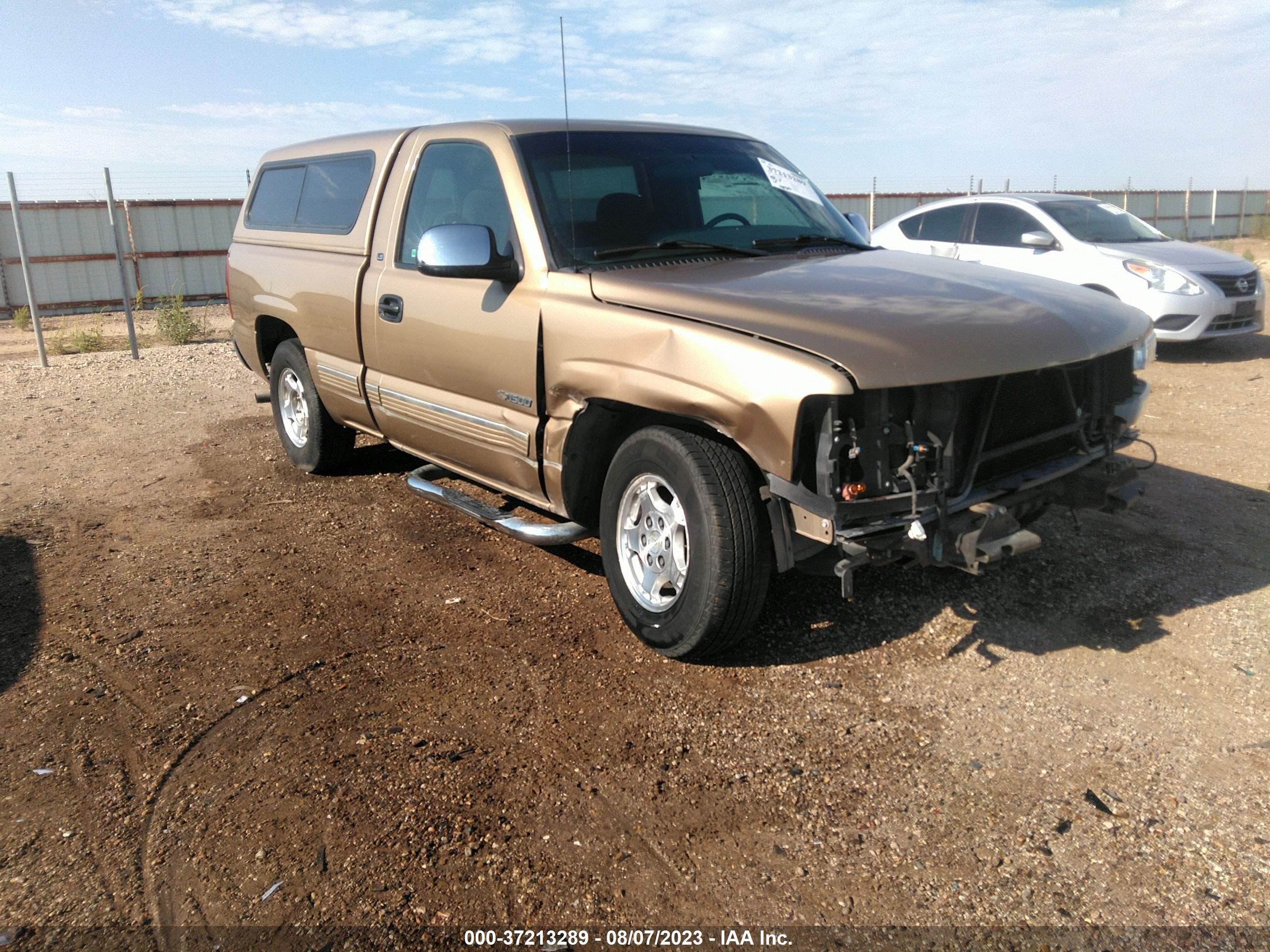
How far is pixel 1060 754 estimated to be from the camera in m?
3.08

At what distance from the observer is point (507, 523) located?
422 cm

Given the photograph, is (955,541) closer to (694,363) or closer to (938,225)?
(694,363)

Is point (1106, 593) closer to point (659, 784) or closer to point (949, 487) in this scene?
point (949, 487)

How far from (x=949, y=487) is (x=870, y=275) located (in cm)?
104

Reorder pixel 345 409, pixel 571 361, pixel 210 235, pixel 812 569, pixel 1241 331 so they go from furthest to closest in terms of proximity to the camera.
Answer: pixel 210 235 → pixel 1241 331 → pixel 345 409 → pixel 571 361 → pixel 812 569

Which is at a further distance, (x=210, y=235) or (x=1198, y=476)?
(x=210, y=235)

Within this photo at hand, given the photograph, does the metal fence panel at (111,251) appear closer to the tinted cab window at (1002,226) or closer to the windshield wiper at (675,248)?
the tinted cab window at (1002,226)

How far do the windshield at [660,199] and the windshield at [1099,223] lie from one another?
6.33 meters

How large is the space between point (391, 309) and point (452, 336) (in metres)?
0.58

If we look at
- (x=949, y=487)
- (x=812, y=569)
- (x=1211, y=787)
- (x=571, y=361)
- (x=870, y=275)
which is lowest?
(x=1211, y=787)

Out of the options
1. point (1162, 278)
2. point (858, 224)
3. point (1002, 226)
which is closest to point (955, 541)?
point (858, 224)

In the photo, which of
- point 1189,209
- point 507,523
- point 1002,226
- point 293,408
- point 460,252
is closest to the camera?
point 460,252

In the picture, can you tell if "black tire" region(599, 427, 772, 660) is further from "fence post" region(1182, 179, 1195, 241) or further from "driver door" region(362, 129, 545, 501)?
"fence post" region(1182, 179, 1195, 241)

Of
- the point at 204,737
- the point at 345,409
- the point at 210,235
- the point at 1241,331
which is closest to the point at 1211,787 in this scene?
the point at 204,737
